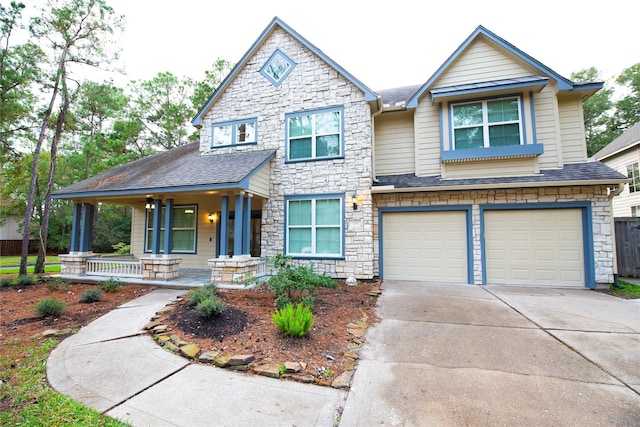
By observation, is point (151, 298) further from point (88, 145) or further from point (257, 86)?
point (88, 145)

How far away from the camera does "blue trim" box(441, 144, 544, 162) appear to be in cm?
727

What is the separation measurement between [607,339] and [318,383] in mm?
4059

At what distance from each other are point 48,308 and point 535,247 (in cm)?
1076

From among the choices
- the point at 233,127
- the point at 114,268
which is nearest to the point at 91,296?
the point at 114,268

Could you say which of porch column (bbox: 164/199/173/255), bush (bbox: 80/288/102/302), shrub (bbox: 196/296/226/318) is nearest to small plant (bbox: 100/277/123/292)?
bush (bbox: 80/288/102/302)

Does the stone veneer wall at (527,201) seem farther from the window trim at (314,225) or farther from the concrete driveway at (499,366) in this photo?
the concrete driveway at (499,366)

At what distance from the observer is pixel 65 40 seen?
1006 cm

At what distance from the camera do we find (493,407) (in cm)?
232

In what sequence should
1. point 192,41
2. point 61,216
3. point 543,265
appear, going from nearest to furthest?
point 543,265 < point 192,41 < point 61,216

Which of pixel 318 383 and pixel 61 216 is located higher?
pixel 61 216

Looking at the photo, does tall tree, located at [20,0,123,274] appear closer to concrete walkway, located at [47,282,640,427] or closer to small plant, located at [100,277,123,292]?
small plant, located at [100,277,123,292]

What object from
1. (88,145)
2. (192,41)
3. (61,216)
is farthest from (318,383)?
(61,216)

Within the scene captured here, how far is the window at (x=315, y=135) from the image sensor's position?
27.1 ft

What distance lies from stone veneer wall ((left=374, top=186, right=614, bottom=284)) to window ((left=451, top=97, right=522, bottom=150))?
4.66ft
